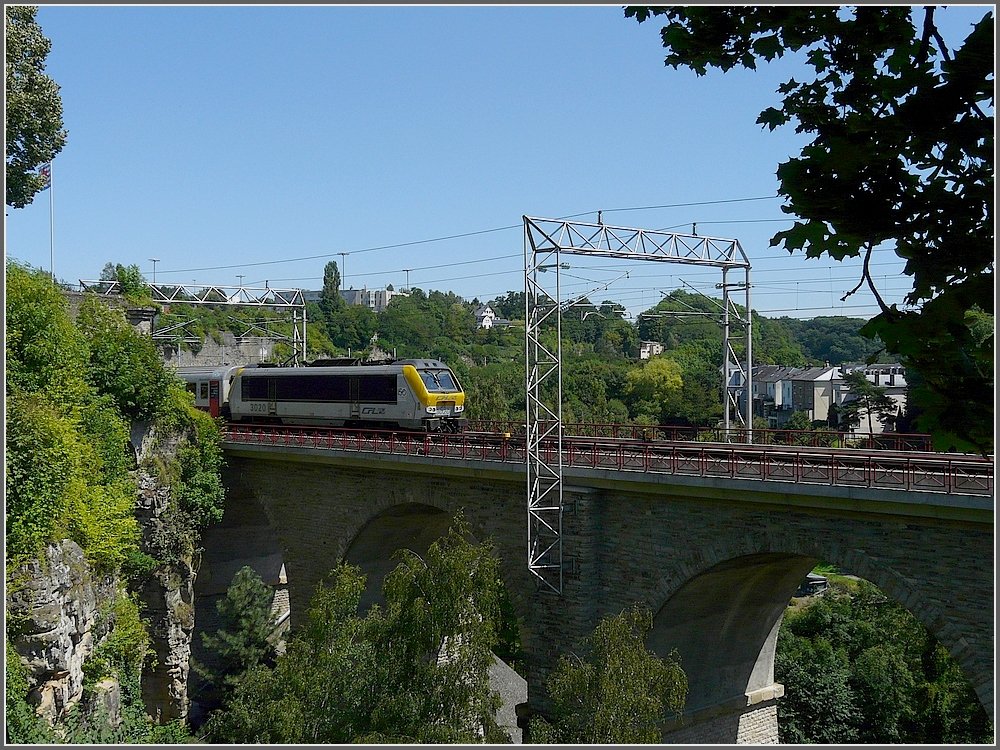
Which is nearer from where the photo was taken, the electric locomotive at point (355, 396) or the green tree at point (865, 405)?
the electric locomotive at point (355, 396)

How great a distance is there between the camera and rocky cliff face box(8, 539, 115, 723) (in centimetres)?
1706

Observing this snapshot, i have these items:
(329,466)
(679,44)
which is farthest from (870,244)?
(329,466)

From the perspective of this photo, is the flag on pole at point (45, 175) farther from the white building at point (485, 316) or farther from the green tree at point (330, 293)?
the white building at point (485, 316)

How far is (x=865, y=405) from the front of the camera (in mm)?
47000

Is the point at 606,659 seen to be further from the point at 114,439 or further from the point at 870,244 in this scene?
the point at 114,439

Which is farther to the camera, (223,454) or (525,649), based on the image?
(223,454)

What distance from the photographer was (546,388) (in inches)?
2429

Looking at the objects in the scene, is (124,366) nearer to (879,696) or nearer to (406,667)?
(406,667)

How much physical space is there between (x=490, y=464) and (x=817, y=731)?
52.8 feet

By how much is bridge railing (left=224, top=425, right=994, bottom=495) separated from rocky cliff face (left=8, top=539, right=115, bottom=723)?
7967 mm

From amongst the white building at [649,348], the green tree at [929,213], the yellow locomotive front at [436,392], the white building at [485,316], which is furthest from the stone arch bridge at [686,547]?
the white building at [485,316]

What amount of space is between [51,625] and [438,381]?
1243 centimetres

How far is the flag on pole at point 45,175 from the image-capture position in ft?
97.3

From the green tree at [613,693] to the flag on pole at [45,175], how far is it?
23.1 meters
